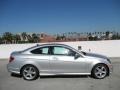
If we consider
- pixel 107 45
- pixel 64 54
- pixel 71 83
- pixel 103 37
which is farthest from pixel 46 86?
pixel 103 37

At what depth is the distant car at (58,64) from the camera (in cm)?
1099

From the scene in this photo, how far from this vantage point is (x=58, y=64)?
11.0 m

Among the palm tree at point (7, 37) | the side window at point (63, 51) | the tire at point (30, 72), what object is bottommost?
the tire at point (30, 72)

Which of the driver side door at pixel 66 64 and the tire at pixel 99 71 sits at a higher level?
the driver side door at pixel 66 64

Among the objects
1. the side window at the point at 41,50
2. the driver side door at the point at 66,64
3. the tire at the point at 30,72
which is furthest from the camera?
the side window at the point at 41,50

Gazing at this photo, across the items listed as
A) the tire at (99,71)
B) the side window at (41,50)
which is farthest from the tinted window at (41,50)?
the tire at (99,71)

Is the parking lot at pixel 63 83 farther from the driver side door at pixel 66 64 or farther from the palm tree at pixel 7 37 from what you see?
the palm tree at pixel 7 37

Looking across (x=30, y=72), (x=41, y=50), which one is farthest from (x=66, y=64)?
(x=30, y=72)

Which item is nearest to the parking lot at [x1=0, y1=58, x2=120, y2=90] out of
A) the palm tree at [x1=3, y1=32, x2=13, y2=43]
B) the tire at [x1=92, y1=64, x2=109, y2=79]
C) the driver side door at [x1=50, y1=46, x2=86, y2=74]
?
the tire at [x1=92, y1=64, x2=109, y2=79]

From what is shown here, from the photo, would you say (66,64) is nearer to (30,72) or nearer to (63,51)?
(63,51)

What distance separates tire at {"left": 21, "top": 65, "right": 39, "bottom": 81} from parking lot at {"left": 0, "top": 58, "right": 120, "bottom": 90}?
0.71 feet

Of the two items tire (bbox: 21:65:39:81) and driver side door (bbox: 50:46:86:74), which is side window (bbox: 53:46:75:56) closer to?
driver side door (bbox: 50:46:86:74)

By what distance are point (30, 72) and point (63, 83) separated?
1.66m

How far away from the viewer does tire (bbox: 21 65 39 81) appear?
438 inches
